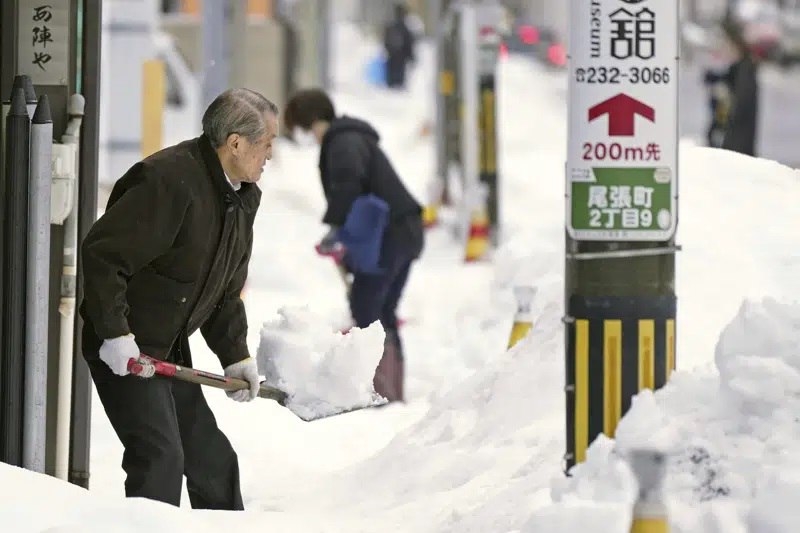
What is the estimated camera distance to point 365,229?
9352 millimetres

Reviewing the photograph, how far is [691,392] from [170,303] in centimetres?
160

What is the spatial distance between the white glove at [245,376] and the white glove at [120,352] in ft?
2.02

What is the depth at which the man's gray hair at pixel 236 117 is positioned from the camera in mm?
5617

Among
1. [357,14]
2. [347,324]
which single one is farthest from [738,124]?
[357,14]

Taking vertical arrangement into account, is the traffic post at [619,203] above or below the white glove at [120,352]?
above

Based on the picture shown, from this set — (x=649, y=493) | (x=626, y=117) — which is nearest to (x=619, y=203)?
(x=626, y=117)

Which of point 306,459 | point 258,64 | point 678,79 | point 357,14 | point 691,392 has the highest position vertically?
point 357,14

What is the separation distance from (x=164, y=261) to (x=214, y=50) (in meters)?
12.2

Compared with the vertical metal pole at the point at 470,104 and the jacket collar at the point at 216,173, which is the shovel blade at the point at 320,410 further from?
the vertical metal pole at the point at 470,104

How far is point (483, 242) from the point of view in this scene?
16734 mm

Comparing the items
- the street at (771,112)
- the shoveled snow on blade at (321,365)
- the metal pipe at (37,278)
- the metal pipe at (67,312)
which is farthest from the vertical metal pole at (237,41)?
the metal pipe at (37,278)

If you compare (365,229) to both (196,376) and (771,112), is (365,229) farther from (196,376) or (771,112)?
(771,112)

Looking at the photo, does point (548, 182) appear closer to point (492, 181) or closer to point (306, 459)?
point (492, 181)

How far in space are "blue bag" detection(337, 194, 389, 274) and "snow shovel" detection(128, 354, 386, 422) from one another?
3.14m
